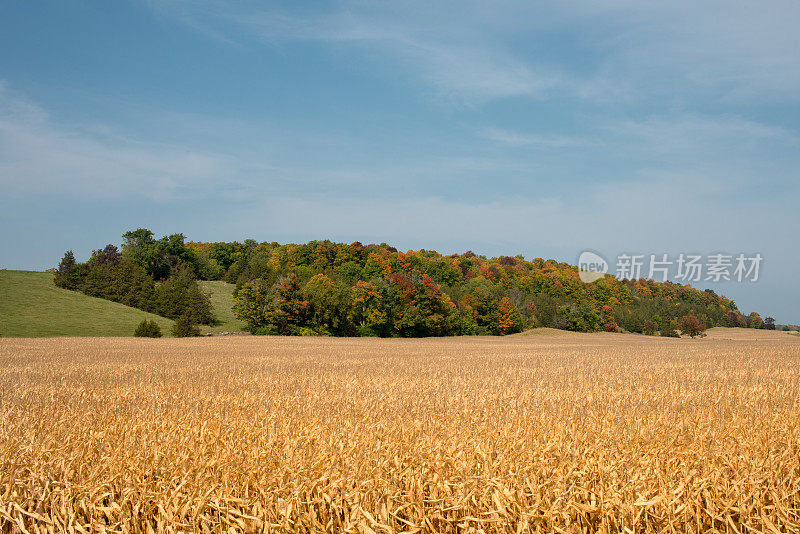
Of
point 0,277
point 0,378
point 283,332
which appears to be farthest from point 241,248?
point 0,378

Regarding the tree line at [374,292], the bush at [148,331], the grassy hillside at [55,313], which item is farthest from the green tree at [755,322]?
the bush at [148,331]

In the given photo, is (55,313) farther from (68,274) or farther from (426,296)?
(426,296)

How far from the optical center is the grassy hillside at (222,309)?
69.4m

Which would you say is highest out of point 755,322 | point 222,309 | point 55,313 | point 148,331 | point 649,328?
point 755,322

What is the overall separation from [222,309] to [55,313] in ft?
77.4

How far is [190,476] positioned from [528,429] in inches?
144

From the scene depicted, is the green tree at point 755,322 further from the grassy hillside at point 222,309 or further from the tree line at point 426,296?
the grassy hillside at point 222,309

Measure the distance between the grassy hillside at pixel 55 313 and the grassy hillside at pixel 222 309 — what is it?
6.68 meters

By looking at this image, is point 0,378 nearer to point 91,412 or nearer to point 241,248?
point 91,412

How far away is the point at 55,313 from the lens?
199ft

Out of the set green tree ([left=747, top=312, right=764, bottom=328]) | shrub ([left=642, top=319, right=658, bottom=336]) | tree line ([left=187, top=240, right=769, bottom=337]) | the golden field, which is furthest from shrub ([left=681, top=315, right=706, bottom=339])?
the golden field

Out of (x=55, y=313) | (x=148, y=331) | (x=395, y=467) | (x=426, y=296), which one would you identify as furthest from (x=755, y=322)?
(x=395, y=467)

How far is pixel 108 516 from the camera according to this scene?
3895mm

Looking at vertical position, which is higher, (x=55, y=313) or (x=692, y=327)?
(x=692, y=327)
